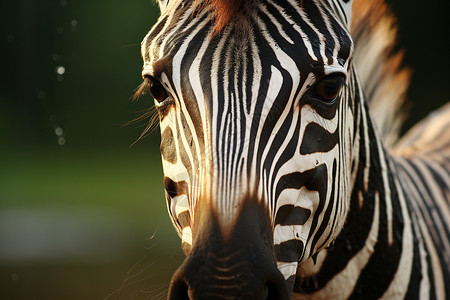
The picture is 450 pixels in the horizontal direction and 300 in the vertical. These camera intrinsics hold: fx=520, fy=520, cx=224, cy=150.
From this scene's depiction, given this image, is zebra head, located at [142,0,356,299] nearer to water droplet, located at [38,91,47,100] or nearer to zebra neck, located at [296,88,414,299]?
zebra neck, located at [296,88,414,299]

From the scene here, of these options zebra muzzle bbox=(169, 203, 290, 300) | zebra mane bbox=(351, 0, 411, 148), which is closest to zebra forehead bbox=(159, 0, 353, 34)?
zebra muzzle bbox=(169, 203, 290, 300)

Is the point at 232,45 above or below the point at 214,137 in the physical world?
above

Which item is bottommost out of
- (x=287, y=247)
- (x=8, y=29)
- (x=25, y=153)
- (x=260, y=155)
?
(x=25, y=153)

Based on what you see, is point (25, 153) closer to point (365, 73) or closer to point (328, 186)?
point (365, 73)

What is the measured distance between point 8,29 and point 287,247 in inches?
470

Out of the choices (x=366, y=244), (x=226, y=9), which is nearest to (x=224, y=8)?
(x=226, y=9)

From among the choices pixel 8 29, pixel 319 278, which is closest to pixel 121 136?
pixel 8 29

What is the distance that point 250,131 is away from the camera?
1498 mm

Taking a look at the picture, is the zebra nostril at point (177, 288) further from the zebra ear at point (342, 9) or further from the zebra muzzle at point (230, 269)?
the zebra ear at point (342, 9)

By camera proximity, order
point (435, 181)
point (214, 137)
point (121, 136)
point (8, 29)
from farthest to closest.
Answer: point (121, 136) < point (8, 29) < point (435, 181) < point (214, 137)

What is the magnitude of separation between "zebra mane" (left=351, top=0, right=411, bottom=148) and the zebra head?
876 millimetres

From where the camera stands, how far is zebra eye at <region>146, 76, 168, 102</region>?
171 centimetres

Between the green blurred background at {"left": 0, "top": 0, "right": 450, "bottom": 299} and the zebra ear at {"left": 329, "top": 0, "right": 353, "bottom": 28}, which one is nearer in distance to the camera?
the zebra ear at {"left": 329, "top": 0, "right": 353, "bottom": 28}

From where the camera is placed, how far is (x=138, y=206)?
12836 millimetres
